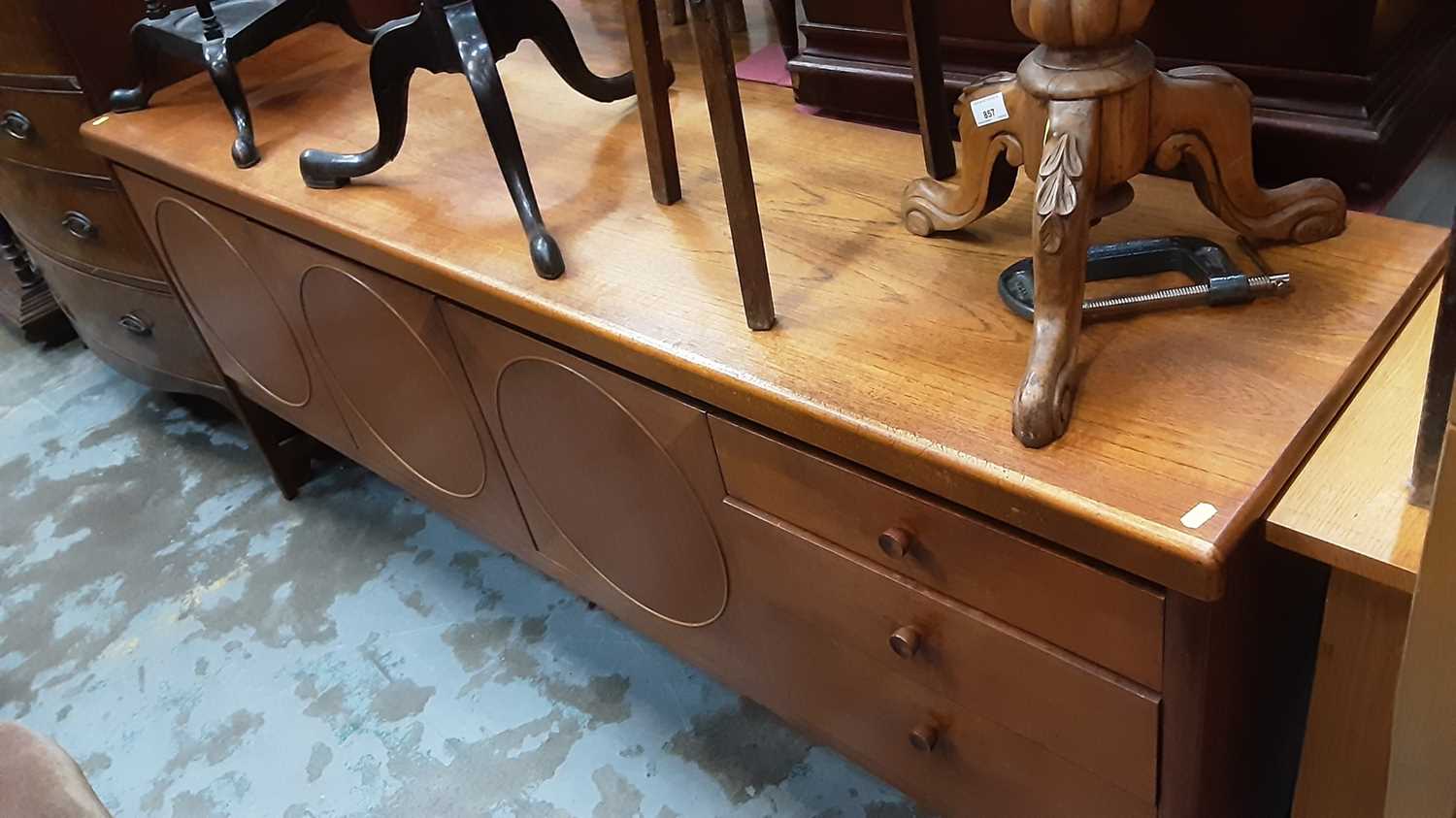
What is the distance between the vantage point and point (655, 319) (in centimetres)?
99

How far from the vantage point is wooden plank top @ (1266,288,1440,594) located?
661 millimetres

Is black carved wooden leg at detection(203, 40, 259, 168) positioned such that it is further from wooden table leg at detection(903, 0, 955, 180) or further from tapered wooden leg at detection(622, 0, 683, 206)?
wooden table leg at detection(903, 0, 955, 180)

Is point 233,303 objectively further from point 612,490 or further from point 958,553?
point 958,553

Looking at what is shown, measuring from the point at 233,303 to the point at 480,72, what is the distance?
2.19 feet

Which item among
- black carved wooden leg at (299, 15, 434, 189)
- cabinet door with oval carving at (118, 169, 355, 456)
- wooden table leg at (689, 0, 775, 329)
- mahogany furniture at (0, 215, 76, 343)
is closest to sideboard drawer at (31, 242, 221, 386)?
cabinet door with oval carving at (118, 169, 355, 456)

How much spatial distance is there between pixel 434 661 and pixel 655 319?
86cm

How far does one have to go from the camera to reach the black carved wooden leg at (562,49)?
1273mm

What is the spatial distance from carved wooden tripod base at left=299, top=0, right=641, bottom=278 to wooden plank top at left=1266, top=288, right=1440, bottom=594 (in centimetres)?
67

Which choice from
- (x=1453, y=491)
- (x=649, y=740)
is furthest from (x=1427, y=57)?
(x=649, y=740)

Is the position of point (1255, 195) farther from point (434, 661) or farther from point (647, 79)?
point (434, 661)

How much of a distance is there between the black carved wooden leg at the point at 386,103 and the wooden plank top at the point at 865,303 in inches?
1.1

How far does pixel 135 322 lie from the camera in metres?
1.99

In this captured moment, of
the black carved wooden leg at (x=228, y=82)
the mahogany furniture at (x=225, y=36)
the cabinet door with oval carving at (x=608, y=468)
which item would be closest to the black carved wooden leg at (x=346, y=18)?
the mahogany furniture at (x=225, y=36)

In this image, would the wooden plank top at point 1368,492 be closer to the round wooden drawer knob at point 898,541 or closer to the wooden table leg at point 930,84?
the round wooden drawer knob at point 898,541
